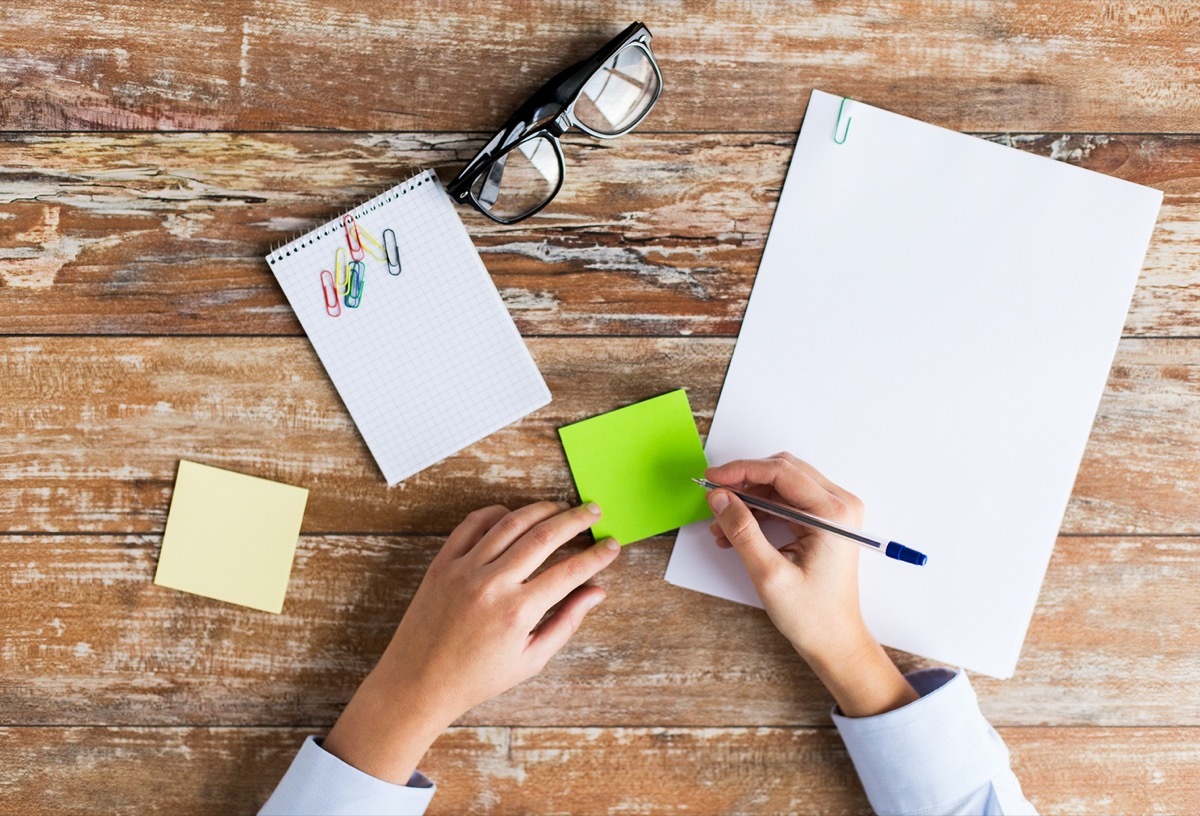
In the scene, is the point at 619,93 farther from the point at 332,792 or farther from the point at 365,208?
the point at 332,792

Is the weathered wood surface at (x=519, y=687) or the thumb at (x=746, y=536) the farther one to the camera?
the weathered wood surface at (x=519, y=687)

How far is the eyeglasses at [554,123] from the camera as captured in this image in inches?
34.8

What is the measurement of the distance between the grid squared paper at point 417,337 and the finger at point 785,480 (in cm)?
23

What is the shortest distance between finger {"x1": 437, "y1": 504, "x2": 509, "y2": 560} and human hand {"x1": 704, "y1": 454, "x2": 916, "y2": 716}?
0.83 feet

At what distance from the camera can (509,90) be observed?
0.93 metres

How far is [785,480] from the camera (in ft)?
2.91

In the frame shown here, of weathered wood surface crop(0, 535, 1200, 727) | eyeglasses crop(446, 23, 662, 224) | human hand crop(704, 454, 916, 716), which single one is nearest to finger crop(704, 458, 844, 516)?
human hand crop(704, 454, 916, 716)

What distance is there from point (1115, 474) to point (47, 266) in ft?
4.25

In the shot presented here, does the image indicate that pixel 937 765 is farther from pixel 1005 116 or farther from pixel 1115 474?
pixel 1005 116

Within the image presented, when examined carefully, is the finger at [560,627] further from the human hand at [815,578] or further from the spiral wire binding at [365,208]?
the spiral wire binding at [365,208]

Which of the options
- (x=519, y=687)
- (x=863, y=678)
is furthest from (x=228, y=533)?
(x=863, y=678)

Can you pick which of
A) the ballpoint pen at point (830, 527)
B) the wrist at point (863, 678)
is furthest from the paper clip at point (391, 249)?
the wrist at point (863, 678)

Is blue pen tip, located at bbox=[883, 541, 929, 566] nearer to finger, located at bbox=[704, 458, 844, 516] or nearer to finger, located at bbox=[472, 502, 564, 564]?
finger, located at bbox=[704, 458, 844, 516]

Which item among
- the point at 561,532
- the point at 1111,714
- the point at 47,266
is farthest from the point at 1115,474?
the point at 47,266
